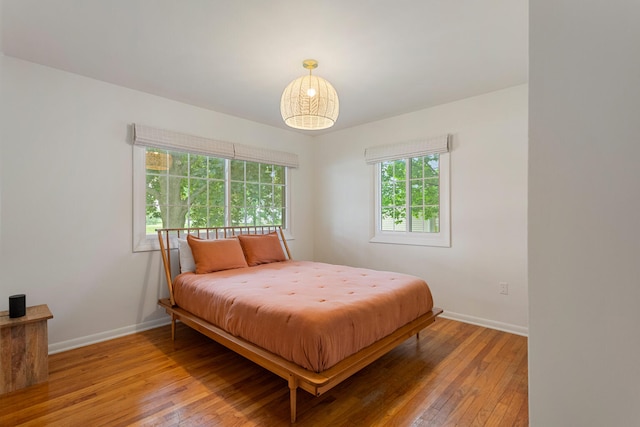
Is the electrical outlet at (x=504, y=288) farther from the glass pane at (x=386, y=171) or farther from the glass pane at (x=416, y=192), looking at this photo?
the glass pane at (x=386, y=171)

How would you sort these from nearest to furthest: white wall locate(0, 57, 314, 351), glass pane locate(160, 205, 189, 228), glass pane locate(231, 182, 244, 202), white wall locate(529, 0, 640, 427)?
white wall locate(529, 0, 640, 427) < white wall locate(0, 57, 314, 351) < glass pane locate(160, 205, 189, 228) < glass pane locate(231, 182, 244, 202)

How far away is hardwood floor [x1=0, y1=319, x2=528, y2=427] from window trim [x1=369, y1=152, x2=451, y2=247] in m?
1.24

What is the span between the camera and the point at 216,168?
3.84 metres

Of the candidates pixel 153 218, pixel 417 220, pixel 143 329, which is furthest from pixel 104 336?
pixel 417 220

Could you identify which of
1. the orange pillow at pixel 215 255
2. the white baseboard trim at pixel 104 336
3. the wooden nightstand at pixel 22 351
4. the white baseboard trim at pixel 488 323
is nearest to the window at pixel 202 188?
the orange pillow at pixel 215 255

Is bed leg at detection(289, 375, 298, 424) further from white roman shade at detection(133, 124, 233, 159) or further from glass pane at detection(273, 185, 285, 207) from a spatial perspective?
glass pane at detection(273, 185, 285, 207)

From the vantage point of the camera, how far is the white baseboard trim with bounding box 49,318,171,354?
2.65 meters

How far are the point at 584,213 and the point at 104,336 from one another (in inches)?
143

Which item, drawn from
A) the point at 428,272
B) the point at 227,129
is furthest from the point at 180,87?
the point at 428,272

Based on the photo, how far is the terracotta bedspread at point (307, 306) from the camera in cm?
178

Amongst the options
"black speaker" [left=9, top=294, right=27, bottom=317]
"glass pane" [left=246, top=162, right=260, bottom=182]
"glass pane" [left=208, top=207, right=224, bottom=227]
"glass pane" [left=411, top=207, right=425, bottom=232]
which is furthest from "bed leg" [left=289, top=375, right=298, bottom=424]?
"glass pane" [left=246, top=162, right=260, bottom=182]

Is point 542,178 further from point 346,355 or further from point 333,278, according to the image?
point 333,278

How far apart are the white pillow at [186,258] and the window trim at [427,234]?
2.27 metres

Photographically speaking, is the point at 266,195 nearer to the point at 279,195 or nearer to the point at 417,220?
the point at 279,195
